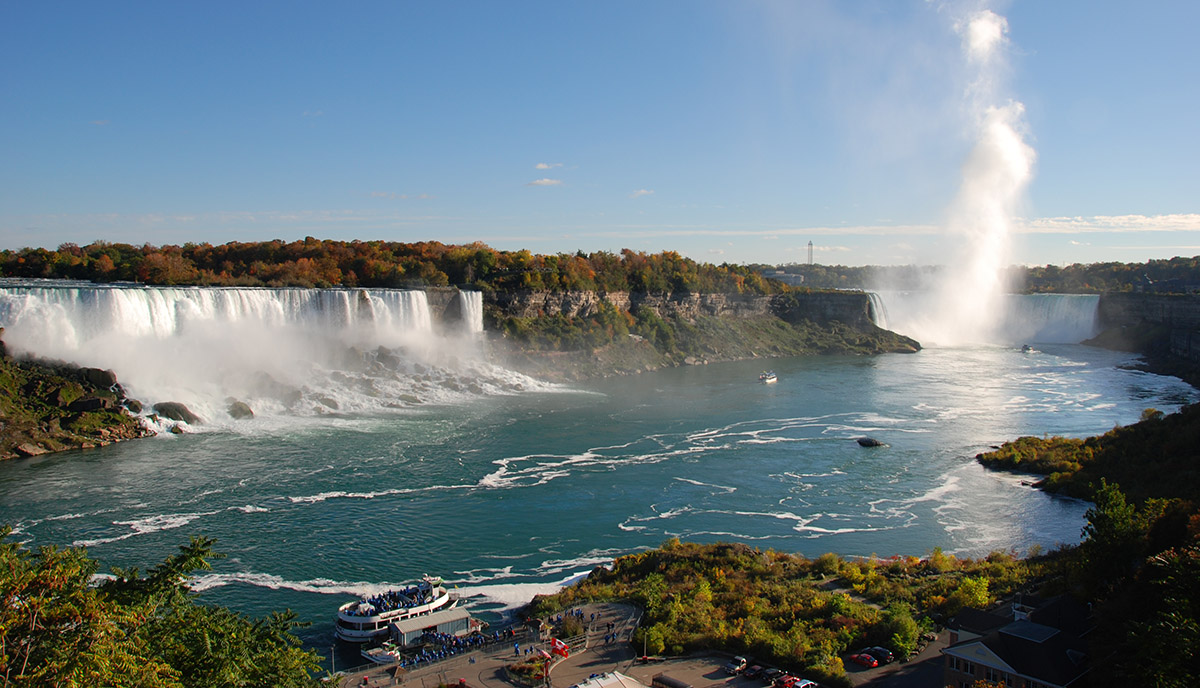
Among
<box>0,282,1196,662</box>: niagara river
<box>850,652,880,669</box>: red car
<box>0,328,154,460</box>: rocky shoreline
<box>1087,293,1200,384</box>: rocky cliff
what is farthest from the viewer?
<box>1087,293,1200,384</box>: rocky cliff

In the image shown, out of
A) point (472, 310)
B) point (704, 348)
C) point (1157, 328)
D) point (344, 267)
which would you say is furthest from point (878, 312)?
point (344, 267)

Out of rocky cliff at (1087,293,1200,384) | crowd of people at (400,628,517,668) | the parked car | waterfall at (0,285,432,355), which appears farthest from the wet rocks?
rocky cliff at (1087,293,1200,384)

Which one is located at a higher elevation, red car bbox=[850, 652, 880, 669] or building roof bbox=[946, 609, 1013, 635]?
building roof bbox=[946, 609, 1013, 635]

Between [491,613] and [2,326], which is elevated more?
[2,326]

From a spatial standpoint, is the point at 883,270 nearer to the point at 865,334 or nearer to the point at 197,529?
the point at 865,334

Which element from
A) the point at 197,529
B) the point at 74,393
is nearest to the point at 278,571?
the point at 197,529

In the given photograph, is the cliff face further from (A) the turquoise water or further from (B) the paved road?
(B) the paved road

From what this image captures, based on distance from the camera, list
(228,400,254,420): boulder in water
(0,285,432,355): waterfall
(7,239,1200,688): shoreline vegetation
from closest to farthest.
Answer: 1. (7,239,1200,688): shoreline vegetation
2. (0,285,432,355): waterfall
3. (228,400,254,420): boulder in water
